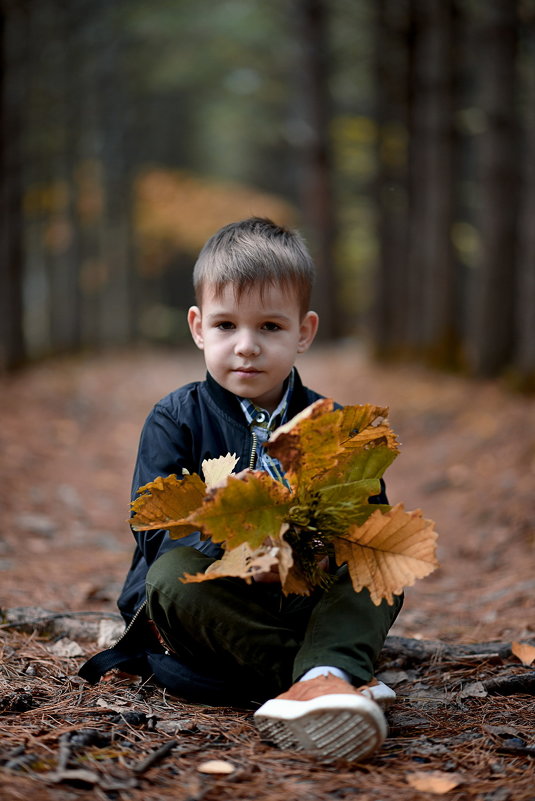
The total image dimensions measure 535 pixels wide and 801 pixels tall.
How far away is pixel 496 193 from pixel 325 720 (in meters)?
7.16

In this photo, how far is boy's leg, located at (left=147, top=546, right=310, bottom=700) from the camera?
2.16m

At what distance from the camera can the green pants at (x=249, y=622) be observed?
2.12 metres

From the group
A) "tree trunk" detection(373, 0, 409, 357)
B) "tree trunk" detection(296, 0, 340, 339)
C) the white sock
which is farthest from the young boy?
"tree trunk" detection(296, 0, 340, 339)

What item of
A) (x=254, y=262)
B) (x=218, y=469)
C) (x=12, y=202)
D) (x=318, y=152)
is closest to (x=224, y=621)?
(x=218, y=469)

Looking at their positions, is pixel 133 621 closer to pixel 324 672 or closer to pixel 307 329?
pixel 324 672

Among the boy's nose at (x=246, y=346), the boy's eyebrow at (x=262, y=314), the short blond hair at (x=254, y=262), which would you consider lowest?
the boy's nose at (x=246, y=346)

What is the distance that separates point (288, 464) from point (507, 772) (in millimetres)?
929

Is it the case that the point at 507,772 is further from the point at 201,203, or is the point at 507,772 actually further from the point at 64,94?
the point at 201,203

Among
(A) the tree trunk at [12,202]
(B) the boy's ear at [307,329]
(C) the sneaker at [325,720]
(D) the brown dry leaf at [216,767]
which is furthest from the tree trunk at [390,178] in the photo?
(D) the brown dry leaf at [216,767]

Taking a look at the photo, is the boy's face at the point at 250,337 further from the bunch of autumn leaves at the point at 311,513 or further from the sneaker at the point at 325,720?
the sneaker at the point at 325,720

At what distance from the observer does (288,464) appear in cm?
203

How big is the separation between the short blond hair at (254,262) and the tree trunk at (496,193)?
5.95 metres

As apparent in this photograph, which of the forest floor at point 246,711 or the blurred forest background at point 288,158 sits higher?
the blurred forest background at point 288,158

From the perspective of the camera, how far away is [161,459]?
95.0 inches
